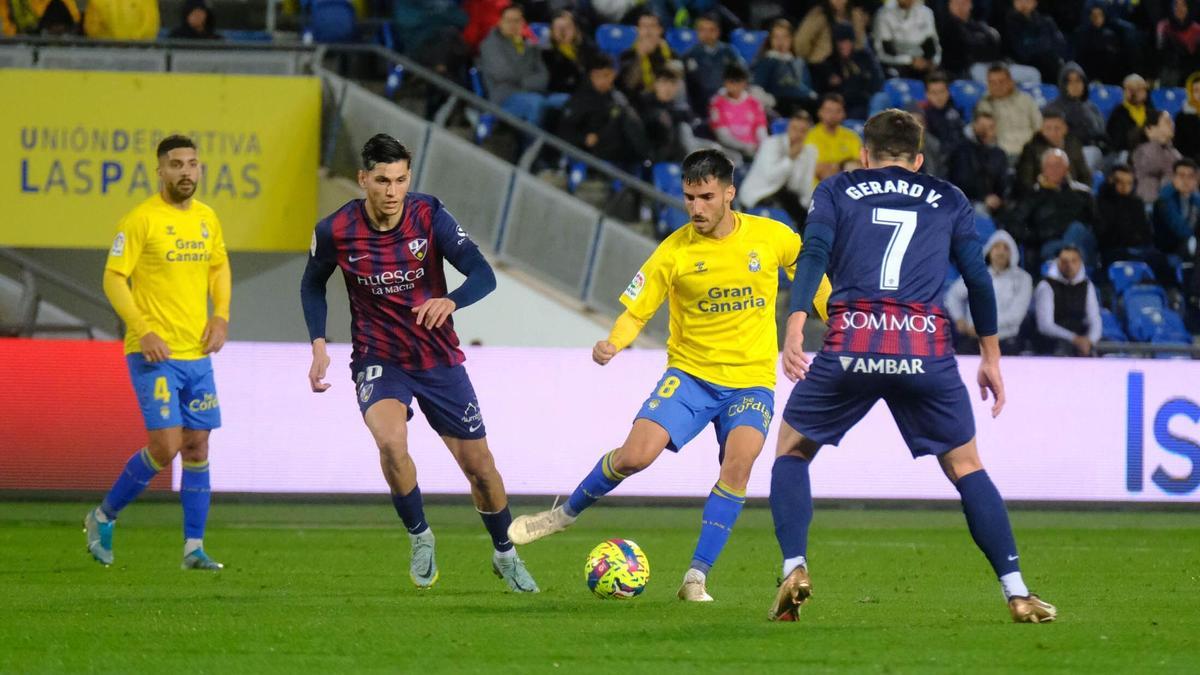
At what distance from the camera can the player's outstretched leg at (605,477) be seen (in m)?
8.48

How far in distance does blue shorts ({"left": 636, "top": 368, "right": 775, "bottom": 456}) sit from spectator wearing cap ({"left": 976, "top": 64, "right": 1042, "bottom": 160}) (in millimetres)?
11988

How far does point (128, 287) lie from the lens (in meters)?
10.3

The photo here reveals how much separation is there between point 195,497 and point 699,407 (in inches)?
136

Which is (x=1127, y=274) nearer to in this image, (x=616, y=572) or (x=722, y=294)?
(x=722, y=294)

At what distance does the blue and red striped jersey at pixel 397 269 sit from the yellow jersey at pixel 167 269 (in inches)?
78.6

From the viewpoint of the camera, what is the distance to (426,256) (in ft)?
28.7

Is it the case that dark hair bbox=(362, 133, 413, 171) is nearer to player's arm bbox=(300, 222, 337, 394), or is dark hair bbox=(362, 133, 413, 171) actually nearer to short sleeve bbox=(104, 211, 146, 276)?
player's arm bbox=(300, 222, 337, 394)

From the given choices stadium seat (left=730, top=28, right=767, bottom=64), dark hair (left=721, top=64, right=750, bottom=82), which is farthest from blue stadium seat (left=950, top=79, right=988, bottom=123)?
dark hair (left=721, top=64, right=750, bottom=82)

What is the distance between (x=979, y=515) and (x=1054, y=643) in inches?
27.5

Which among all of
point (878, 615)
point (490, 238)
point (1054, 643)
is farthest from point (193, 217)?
point (490, 238)

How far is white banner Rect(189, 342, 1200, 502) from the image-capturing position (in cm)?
1488

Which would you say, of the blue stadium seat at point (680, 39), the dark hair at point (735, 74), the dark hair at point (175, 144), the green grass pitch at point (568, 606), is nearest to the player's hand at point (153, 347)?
the dark hair at point (175, 144)

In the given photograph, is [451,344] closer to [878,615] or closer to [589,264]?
[878,615]

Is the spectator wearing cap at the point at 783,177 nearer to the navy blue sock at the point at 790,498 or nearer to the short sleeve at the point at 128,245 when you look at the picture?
the short sleeve at the point at 128,245
